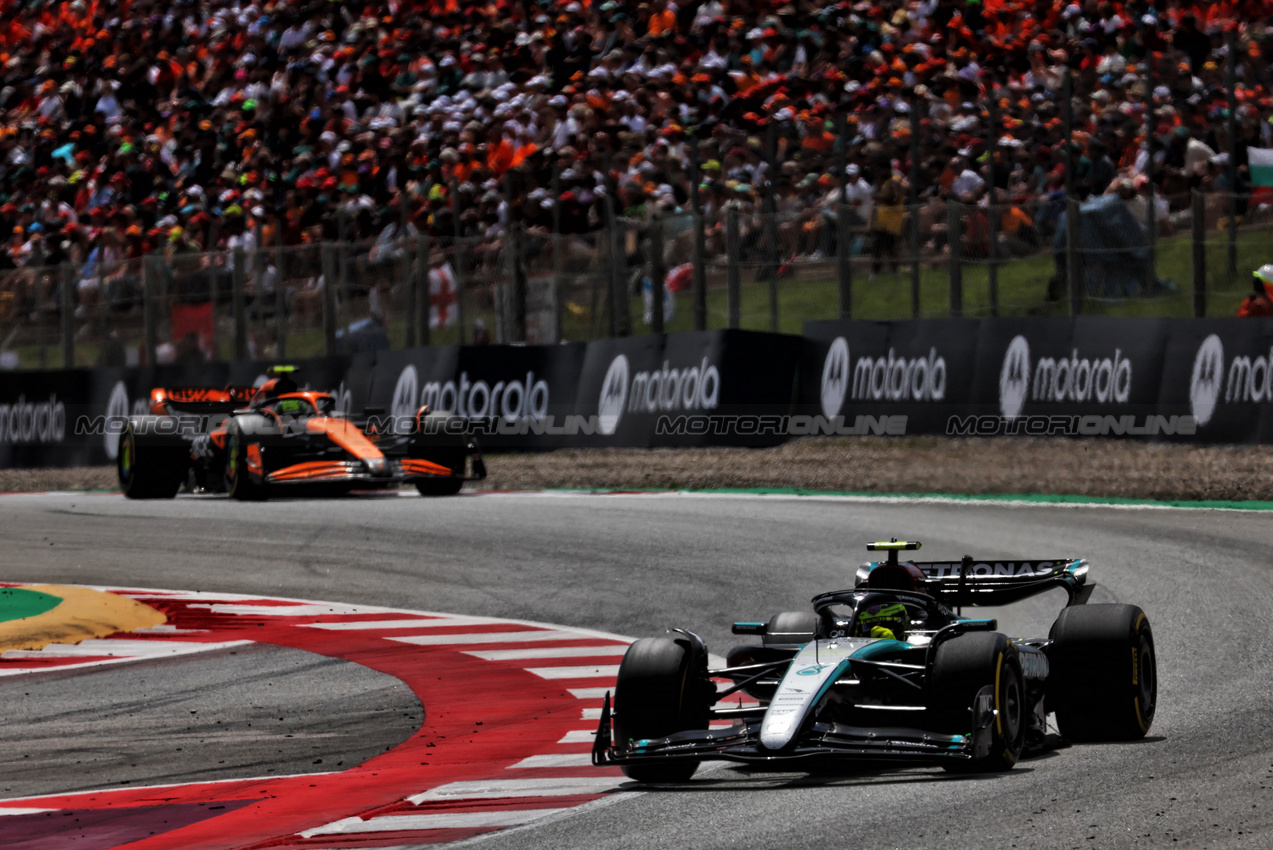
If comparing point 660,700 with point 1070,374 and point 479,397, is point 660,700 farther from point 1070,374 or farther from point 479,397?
point 479,397

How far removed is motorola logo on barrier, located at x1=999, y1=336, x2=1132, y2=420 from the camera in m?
15.7

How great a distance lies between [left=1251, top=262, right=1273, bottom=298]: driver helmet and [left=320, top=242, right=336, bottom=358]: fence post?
12.0 m

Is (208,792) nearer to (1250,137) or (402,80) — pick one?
(1250,137)

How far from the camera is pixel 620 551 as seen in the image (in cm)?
1296

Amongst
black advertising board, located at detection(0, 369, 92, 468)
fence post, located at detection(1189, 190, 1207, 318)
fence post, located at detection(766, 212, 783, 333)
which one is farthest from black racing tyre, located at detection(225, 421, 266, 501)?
fence post, located at detection(1189, 190, 1207, 318)

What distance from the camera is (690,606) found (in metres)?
11.0

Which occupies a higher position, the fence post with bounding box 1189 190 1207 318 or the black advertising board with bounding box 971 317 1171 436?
the fence post with bounding box 1189 190 1207 318

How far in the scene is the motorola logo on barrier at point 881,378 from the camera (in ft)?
55.1

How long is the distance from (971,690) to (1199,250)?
11.4 meters

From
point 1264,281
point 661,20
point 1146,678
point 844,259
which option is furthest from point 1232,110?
point 1146,678

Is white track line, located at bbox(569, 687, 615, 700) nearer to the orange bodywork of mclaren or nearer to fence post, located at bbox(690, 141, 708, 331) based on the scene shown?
the orange bodywork of mclaren

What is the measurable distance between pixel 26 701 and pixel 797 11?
67.1 feet

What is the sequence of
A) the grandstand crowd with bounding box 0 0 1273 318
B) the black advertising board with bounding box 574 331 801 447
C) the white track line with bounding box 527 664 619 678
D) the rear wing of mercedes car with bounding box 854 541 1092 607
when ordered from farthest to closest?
the grandstand crowd with bounding box 0 0 1273 318 < the black advertising board with bounding box 574 331 801 447 < the white track line with bounding box 527 664 619 678 < the rear wing of mercedes car with bounding box 854 541 1092 607

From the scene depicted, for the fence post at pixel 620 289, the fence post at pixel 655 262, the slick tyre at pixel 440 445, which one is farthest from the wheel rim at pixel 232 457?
the fence post at pixel 655 262
